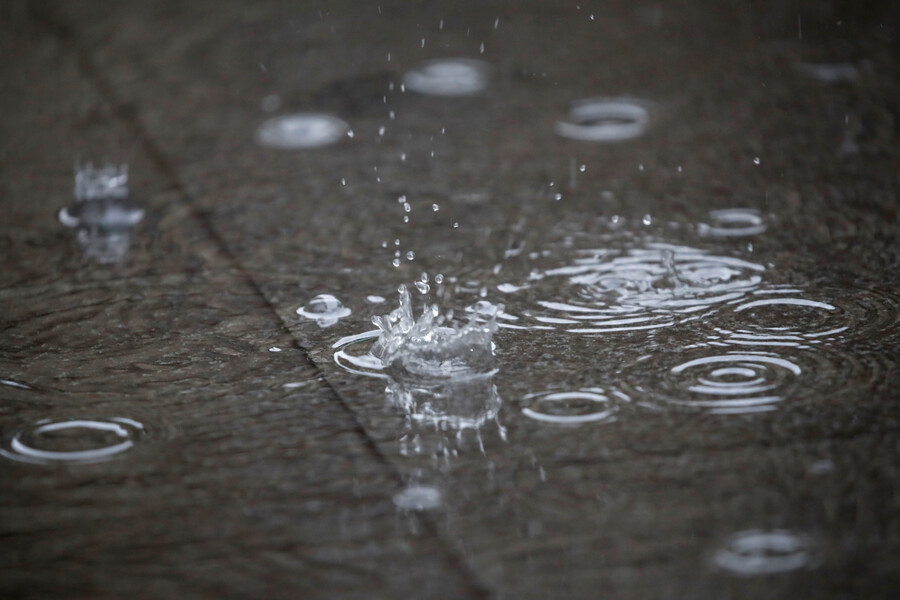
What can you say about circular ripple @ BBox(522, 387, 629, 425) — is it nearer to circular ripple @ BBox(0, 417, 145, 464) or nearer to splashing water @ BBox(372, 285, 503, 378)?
splashing water @ BBox(372, 285, 503, 378)

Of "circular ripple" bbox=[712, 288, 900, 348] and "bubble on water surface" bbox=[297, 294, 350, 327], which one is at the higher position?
"bubble on water surface" bbox=[297, 294, 350, 327]

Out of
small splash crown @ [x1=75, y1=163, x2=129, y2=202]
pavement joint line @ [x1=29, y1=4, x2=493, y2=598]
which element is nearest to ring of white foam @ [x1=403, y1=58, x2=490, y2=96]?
pavement joint line @ [x1=29, y1=4, x2=493, y2=598]

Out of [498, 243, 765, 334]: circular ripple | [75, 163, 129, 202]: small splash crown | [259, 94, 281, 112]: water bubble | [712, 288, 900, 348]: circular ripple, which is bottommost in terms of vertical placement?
[712, 288, 900, 348]: circular ripple

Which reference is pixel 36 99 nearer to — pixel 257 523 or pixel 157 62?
pixel 157 62

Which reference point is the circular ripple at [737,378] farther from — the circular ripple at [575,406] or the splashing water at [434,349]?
the splashing water at [434,349]

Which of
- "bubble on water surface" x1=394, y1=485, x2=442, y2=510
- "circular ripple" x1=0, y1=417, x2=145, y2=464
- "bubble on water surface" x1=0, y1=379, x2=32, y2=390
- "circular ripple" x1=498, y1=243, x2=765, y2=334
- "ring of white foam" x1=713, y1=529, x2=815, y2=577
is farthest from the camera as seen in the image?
"circular ripple" x1=498, y1=243, x2=765, y2=334

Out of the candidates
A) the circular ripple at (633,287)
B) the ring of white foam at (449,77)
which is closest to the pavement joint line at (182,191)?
the circular ripple at (633,287)
